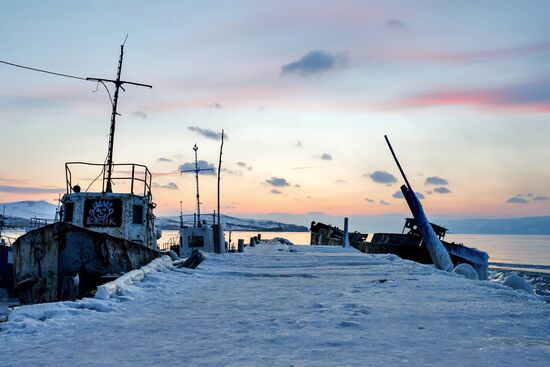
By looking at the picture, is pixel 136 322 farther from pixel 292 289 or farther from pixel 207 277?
pixel 207 277

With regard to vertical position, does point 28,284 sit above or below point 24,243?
below

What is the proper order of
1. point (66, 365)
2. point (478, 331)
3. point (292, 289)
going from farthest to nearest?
point (292, 289) < point (478, 331) < point (66, 365)

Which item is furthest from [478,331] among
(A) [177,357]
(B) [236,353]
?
(A) [177,357]

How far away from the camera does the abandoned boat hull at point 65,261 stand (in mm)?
13227

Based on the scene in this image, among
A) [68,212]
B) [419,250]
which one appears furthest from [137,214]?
[419,250]

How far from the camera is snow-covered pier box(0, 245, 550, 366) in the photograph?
424 cm

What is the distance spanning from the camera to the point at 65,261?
1331cm

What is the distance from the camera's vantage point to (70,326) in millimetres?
5441

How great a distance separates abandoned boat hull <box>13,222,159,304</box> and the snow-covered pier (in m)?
4.63

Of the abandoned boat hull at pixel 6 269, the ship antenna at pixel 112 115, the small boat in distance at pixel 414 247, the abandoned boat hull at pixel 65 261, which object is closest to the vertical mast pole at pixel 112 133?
Result: the ship antenna at pixel 112 115

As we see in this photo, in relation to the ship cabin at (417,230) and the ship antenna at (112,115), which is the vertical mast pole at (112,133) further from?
the ship cabin at (417,230)

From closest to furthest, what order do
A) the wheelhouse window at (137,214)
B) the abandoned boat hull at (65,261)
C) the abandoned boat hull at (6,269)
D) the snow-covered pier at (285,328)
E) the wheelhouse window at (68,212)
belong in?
the snow-covered pier at (285,328), the abandoned boat hull at (65,261), the wheelhouse window at (68,212), the wheelhouse window at (137,214), the abandoned boat hull at (6,269)

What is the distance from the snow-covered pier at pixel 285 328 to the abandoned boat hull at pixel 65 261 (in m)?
4.63

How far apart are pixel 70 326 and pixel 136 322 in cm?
74
